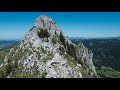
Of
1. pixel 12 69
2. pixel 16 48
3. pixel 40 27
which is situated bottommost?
pixel 12 69

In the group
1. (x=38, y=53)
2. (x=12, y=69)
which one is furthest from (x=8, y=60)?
(x=38, y=53)
